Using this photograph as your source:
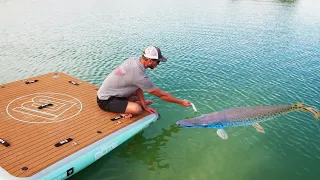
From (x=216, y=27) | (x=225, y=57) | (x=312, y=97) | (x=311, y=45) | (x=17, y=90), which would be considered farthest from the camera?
(x=216, y=27)

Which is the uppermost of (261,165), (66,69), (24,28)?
(24,28)

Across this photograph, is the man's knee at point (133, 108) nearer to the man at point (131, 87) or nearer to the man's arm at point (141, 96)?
the man at point (131, 87)

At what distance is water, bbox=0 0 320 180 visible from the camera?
8.56 meters

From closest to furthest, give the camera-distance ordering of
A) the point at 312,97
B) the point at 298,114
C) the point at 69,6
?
1. the point at 298,114
2. the point at 312,97
3. the point at 69,6

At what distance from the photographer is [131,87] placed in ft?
28.7

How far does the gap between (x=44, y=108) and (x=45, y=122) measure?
2.93ft

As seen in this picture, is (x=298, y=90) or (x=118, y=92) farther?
(x=298, y=90)

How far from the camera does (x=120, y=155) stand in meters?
8.57

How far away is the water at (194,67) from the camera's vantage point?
28.1 feet

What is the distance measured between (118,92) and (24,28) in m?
17.5

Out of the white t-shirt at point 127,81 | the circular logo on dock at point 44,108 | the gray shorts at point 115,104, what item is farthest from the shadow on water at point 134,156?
the circular logo on dock at point 44,108

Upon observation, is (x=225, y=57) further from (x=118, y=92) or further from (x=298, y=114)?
(x=118, y=92)

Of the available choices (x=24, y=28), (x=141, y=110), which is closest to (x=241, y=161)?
(x=141, y=110)

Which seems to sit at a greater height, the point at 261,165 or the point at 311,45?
the point at 311,45
